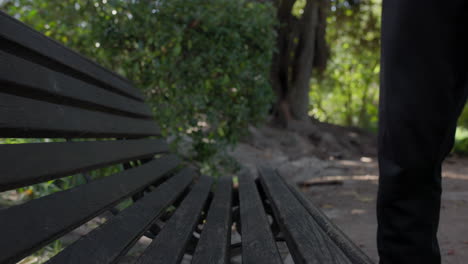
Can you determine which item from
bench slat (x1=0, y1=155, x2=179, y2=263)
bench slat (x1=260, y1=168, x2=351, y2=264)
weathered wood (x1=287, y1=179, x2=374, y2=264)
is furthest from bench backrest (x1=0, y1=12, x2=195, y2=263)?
weathered wood (x1=287, y1=179, x2=374, y2=264)

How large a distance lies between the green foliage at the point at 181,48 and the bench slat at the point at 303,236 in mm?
2401

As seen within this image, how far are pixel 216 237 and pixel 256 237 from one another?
0.13 meters

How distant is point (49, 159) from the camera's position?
1187 millimetres

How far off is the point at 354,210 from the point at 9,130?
3.28 metres

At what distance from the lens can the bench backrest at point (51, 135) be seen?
0.97 m

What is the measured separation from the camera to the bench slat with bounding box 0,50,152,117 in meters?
1.15

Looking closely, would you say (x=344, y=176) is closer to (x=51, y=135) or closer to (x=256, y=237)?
(x=256, y=237)

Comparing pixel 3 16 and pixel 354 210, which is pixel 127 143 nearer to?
pixel 3 16

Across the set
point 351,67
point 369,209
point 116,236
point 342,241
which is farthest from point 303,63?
point 116,236

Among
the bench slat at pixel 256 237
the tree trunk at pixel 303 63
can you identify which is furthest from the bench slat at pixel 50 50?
the tree trunk at pixel 303 63

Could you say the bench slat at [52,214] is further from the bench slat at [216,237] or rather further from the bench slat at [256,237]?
the bench slat at [256,237]

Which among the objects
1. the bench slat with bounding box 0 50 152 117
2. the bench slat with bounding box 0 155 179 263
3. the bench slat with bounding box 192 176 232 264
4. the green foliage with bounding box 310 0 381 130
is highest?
the green foliage with bounding box 310 0 381 130

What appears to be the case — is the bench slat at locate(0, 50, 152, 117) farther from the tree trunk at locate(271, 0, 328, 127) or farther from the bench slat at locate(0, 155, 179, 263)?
the tree trunk at locate(271, 0, 328, 127)

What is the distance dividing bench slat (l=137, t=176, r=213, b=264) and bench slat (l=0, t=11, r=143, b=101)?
2.27 ft
